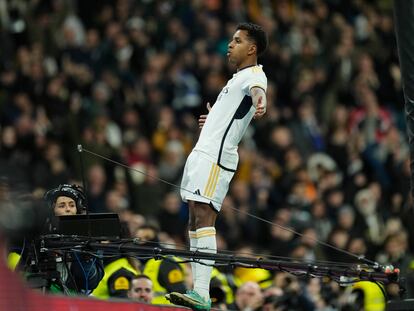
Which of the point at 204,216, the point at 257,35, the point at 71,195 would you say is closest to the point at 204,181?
the point at 204,216

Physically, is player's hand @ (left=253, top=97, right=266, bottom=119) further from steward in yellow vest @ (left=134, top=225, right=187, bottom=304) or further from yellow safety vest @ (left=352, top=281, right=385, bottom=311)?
yellow safety vest @ (left=352, top=281, right=385, bottom=311)

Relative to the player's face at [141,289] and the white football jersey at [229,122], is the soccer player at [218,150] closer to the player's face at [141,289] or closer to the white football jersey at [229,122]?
the white football jersey at [229,122]

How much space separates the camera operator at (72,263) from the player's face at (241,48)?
1.95 m

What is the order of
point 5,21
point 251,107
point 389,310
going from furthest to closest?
point 5,21 < point 251,107 < point 389,310

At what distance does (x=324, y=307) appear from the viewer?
17641 millimetres

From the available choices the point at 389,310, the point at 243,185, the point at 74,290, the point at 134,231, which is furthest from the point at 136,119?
the point at 389,310

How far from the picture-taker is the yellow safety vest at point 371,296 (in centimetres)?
1625

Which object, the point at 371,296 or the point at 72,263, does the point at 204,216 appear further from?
the point at 371,296

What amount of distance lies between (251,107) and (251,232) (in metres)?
9.39

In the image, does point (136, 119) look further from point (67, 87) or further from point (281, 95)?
point (281, 95)

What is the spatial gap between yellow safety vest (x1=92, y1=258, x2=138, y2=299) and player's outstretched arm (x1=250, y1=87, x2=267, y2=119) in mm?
3365

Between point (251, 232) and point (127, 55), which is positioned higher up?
point (127, 55)

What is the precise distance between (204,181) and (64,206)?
6.06 ft

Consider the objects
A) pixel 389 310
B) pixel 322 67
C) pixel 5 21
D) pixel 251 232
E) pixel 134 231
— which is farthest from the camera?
pixel 322 67
